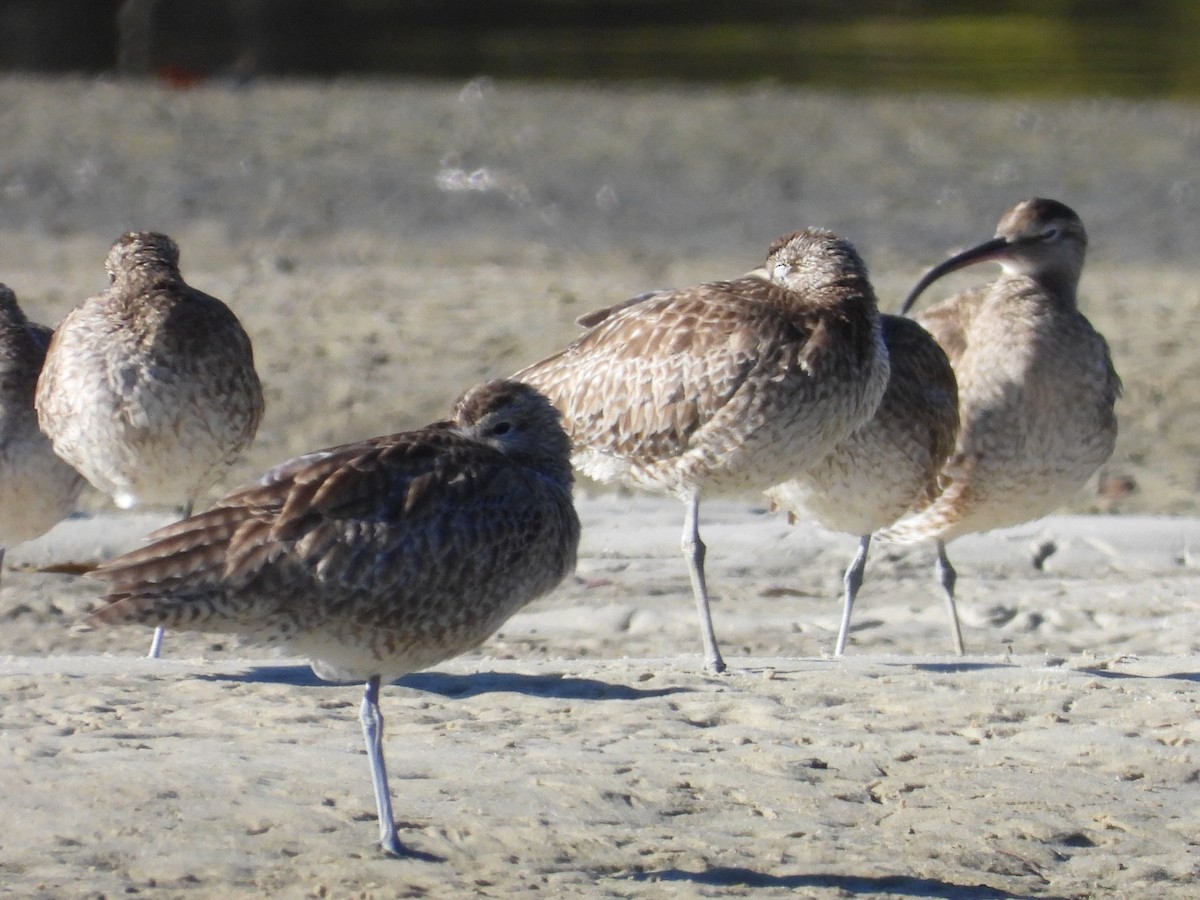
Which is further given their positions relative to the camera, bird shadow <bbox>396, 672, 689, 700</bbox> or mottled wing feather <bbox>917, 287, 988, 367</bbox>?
mottled wing feather <bbox>917, 287, 988, 367</bbox>

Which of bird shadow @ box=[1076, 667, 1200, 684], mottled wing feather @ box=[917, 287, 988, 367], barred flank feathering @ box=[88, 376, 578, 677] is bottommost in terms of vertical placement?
bird shadow @ box=[1076, 667, 1200, 684]

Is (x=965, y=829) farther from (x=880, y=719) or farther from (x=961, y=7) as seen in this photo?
(x=961, y=7)

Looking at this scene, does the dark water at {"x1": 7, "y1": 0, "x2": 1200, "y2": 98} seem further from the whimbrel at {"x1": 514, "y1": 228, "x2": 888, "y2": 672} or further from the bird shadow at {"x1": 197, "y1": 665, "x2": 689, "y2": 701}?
the bird shadow at {"x1": 197, "y1": 665, "x2": 689, "y2": 701}

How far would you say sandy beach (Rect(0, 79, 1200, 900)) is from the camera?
187 inches

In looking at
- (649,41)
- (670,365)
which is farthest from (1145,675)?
(649,41)

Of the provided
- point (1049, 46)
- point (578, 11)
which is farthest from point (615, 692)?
point (578, 11)

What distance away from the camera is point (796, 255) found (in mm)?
6859

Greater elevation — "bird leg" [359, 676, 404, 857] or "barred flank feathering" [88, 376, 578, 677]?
"barred flank feathering" [88, 376, 578, 677]

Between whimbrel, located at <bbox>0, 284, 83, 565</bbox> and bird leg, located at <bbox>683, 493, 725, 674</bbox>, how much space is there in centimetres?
204

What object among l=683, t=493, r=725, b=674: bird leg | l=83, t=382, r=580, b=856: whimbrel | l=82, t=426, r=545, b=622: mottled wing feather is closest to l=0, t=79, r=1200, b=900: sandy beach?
l=683, t=493, r=725, b=674: bird leg

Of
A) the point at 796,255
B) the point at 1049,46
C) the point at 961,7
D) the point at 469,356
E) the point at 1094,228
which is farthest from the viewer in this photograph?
the point at 961,7

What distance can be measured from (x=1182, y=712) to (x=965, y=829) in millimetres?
1103

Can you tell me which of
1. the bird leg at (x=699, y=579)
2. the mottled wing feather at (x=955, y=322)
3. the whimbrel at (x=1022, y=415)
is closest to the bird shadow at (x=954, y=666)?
the bird leg at (x=699, y=579)

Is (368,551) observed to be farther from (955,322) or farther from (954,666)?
(955,322)
